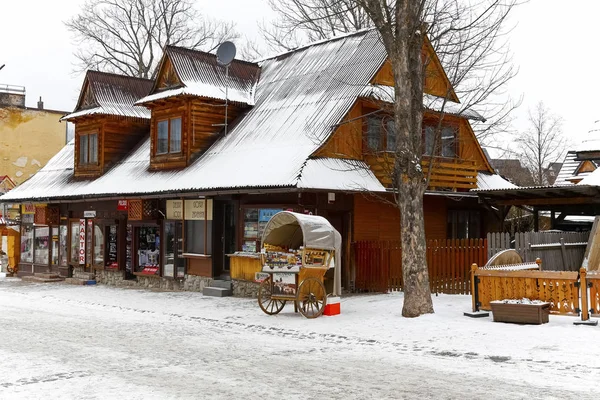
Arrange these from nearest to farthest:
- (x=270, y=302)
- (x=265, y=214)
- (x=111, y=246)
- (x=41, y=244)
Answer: (x=270, y=302), (x=265, y=214), (x=111, y=246), (x=41, y=244)

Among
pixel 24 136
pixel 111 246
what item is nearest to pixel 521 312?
pixel 111 246

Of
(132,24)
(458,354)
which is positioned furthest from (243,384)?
(132,24)

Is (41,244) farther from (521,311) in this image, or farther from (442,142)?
(521,311)

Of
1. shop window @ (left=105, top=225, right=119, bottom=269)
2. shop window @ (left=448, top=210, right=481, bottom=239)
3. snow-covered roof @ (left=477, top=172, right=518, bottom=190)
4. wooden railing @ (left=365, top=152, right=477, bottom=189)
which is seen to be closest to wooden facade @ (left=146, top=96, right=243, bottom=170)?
shop window @ (left=105, top=225, right=119, bottom=269)

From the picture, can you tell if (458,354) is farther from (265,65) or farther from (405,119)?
(265,65)

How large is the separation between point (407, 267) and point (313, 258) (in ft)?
7.11

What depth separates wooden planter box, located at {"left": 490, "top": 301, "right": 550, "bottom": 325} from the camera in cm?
1336

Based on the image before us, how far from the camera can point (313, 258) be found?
15938 mm

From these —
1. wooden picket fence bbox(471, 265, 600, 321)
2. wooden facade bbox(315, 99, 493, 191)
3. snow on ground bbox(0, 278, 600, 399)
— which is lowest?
snow on ground bbox(0, 278, 600, 399)

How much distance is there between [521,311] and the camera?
13.5 m

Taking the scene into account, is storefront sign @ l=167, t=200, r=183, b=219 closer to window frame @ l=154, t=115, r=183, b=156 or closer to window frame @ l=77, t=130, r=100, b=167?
window frame @ l=154, t=115, r=183, b=156

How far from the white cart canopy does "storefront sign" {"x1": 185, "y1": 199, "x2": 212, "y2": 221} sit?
16.0ft

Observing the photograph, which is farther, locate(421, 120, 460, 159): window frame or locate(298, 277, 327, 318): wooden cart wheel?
locate(421, 120, 460, 159): window frame

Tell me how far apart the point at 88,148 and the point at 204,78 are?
726cm
